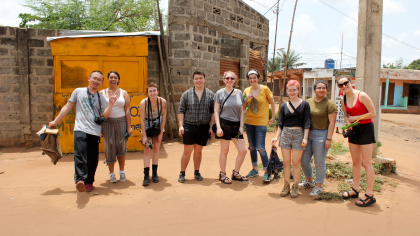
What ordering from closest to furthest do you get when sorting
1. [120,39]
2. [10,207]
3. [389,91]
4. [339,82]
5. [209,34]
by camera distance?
[10,207] → [339,82] → [120,39] → [209,34] → [389,91]

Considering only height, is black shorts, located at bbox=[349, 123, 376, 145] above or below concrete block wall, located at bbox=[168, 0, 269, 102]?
below

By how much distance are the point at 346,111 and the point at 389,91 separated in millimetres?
23621

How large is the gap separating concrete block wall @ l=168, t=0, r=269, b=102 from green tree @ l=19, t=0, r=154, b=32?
5864 mm

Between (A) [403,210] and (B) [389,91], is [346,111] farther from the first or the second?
(B) [389,91]

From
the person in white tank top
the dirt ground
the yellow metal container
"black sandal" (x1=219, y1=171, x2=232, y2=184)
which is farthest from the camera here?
the yellow metal container

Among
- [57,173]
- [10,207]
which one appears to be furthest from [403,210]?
[57,173]

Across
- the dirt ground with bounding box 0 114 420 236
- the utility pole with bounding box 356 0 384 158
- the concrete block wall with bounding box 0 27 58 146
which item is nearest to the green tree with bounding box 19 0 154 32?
Answer: the concrete block wall with bounding box 0 27 58 146

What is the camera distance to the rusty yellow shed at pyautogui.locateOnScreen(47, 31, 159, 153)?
21.7 ft

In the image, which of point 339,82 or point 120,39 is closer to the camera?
point 339,82

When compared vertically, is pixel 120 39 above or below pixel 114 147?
above

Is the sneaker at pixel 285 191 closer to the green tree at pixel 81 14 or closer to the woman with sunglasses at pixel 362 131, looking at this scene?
the woman with sunglasses at pixel 362 131

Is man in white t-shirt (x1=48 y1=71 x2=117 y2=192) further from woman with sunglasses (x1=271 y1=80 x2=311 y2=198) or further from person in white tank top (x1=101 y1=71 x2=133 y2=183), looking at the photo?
woman with sunglasses (x1=271 y1=80 x2=311 y2=198)

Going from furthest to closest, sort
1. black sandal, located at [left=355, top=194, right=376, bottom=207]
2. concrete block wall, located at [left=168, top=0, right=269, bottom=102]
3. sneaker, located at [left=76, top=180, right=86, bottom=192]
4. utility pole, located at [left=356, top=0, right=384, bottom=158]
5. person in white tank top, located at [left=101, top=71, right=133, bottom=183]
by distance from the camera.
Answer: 1. concrete block wall, located at [left=168, top=0, right=269, bottom=102]
2. utility pole, located at [left=356, top=0, right=384, bottom=158]
3. person in white tank top, located at [left=101, top=71, right=133, bottom=183]
4. sneaker, located at [left=76, top=180, right=86, bottom=192]
5. black sandal, located at [left=355, top=194, right=376, bottom=207]

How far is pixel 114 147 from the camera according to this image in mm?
4574
